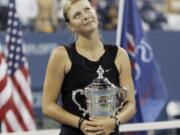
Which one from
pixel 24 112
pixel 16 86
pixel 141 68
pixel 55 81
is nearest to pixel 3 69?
pixel 16 86

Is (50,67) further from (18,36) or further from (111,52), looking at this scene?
(18,36)

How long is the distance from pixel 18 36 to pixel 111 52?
308 centimetres

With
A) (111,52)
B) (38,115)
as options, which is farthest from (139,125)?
(38,115)

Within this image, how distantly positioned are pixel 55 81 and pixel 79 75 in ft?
0.38

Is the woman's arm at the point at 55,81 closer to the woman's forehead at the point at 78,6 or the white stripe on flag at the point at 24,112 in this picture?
the woman's forehead at the point at 78,6

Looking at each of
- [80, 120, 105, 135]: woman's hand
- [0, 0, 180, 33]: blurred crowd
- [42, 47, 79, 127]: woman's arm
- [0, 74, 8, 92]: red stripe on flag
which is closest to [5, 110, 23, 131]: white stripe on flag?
[0, 74, 8, 92]: red stripe on flag

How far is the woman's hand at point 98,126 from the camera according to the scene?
306 centimetres

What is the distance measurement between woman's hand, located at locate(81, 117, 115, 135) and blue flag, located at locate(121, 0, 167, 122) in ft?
9.24

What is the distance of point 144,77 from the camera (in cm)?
610

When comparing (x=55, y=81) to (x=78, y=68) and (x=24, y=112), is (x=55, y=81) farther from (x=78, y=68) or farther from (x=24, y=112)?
(x=24, y=112)

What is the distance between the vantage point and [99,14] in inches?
345

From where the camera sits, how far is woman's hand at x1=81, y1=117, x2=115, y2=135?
3.06 metres

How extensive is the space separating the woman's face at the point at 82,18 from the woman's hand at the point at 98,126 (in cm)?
42

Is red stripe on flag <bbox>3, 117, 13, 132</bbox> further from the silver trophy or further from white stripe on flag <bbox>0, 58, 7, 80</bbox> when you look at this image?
the silver trophy
